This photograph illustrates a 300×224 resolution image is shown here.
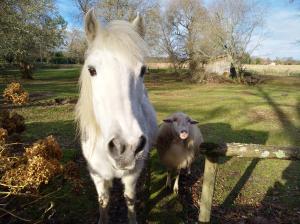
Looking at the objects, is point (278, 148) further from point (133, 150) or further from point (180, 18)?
point (180, 18)

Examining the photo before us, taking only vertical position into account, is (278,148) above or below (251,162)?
above

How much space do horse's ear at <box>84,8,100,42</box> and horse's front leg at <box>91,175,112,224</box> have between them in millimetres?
1767

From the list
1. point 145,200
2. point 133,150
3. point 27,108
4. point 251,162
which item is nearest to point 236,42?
point 27,108

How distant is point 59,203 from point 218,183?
307 cm

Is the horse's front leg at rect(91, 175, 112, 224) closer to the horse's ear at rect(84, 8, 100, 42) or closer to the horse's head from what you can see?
the horse's head

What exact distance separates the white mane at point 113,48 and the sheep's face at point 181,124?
7.10ft

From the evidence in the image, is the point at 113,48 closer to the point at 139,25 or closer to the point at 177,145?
the point at 139,25

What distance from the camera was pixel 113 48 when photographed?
8.98ft

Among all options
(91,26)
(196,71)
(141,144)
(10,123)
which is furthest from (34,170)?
(196,71)

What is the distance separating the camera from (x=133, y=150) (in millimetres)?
2389

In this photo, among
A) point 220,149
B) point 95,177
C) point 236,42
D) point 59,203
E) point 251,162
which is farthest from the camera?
point 236,42

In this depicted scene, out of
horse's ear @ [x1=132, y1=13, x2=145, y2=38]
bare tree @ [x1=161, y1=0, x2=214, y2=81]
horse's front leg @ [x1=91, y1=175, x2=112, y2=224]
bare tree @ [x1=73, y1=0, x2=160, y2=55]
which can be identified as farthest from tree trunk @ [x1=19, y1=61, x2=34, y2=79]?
horse's ear @ [x1=132, y1=13, x2=145, y2=38]

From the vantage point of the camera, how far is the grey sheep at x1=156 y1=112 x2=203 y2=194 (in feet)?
18.2

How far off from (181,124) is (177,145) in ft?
1.31
